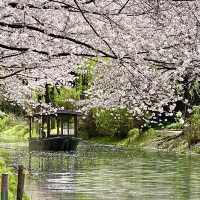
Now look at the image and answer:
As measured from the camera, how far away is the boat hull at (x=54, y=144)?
41.2 meters

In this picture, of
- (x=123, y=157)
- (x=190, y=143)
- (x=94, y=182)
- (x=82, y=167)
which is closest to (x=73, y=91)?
(x=190, y=143)

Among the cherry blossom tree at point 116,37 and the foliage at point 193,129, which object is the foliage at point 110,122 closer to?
the foliage at point 193,129

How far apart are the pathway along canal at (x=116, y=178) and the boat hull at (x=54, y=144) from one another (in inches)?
238

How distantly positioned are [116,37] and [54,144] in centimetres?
3295

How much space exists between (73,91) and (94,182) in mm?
32105

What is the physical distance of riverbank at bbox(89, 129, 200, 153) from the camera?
40.8 meters

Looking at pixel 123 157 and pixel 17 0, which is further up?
pixel 17 0

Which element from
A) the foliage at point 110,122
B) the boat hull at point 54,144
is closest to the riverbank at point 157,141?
the foliage at point 110,122

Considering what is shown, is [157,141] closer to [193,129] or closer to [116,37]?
[193,129]

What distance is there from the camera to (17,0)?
305 inches

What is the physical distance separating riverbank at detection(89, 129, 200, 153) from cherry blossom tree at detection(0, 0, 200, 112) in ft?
93.3

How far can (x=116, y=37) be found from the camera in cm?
867

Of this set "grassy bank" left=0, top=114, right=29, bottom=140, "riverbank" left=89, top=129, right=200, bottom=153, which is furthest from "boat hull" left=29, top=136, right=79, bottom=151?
"grassy bank" left=0, top=114, right=29, bottom=140

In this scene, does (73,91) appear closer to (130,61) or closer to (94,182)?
(94,182)
